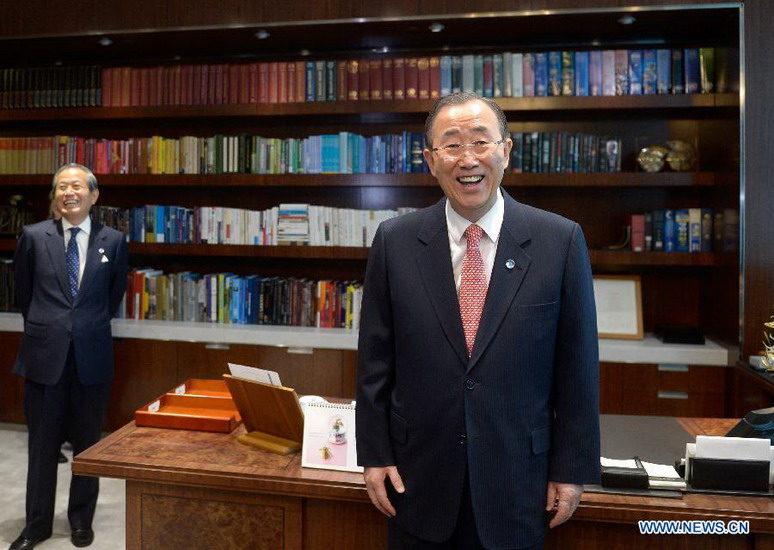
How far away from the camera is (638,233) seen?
11.8 ft

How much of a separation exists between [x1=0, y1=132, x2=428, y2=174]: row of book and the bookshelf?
3.1 inches

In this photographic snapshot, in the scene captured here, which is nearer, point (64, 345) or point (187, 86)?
point (64, 345)

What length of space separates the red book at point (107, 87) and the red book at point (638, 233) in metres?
3.06

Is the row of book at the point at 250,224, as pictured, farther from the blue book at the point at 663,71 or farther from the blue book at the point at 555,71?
the blue book at the point at 663,71

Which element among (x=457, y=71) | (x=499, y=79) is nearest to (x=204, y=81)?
(x=457, y=71)

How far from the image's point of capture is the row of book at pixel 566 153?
360cm

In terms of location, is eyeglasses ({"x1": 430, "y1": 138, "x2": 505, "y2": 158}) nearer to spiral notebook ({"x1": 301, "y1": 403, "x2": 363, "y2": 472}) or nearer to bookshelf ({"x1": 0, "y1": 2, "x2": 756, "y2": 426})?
spiral notebook ({"x1": 301, "y1": 403, "x2": 363, "y2": 472})

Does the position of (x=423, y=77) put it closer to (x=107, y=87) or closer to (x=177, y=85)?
(x=177, y=85)

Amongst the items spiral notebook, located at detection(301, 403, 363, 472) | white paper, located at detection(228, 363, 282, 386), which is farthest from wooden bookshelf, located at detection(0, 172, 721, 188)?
spiral notebook, located at detection(301, 403, 363, 472)

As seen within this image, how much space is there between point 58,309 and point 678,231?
3.00 meters

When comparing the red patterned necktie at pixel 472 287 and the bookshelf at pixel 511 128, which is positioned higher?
the bookshelf at pixel 511 128

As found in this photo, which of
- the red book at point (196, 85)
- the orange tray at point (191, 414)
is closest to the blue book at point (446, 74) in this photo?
the red book at point (196, 85)

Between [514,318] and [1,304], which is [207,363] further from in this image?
[514,318]

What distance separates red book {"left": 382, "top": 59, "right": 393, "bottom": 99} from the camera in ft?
12.2
